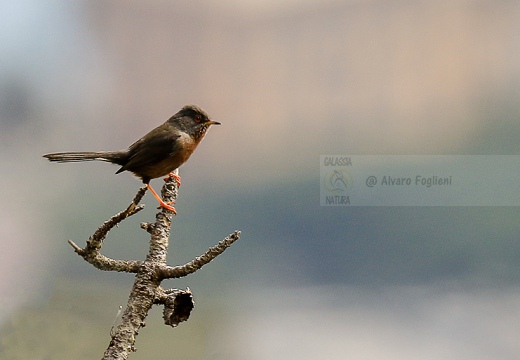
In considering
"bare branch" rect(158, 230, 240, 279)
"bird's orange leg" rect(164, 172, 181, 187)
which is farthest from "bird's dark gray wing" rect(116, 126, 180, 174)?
"bare branch" rect(158, 230, 240, 279)

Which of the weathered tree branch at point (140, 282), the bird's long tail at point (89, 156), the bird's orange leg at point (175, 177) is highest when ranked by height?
the bird's long tail at point (89, 156)

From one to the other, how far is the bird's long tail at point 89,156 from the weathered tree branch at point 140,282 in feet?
2.11

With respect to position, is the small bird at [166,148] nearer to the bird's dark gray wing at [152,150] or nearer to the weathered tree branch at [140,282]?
the bird's dark gray wing at [152,150]

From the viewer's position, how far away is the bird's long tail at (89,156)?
341 cm

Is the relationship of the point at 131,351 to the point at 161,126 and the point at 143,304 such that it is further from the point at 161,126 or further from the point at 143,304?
the point at 161,126

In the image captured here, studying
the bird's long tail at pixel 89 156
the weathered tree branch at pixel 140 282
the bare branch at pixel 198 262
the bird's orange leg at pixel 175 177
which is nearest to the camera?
the bare branch at pixel 198 262

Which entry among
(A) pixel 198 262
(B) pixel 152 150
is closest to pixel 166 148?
(B) pixel 152 150

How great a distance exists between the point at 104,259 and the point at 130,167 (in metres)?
0.97

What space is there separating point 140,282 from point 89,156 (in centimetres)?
110

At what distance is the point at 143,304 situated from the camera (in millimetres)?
3021

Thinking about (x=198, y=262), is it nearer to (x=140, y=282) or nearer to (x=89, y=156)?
(x=140, y=282)

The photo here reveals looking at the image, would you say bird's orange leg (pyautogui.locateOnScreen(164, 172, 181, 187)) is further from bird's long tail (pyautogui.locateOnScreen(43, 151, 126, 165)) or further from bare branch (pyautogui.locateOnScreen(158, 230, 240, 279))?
bare branch (pyautogui.locateOnScreen(158, 230, 240, 279))

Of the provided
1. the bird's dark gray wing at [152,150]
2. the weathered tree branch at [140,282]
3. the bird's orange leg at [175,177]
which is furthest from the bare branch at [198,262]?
the bird's dark gray wing at [152,150]

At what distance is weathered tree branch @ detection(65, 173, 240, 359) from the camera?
2.89 m
